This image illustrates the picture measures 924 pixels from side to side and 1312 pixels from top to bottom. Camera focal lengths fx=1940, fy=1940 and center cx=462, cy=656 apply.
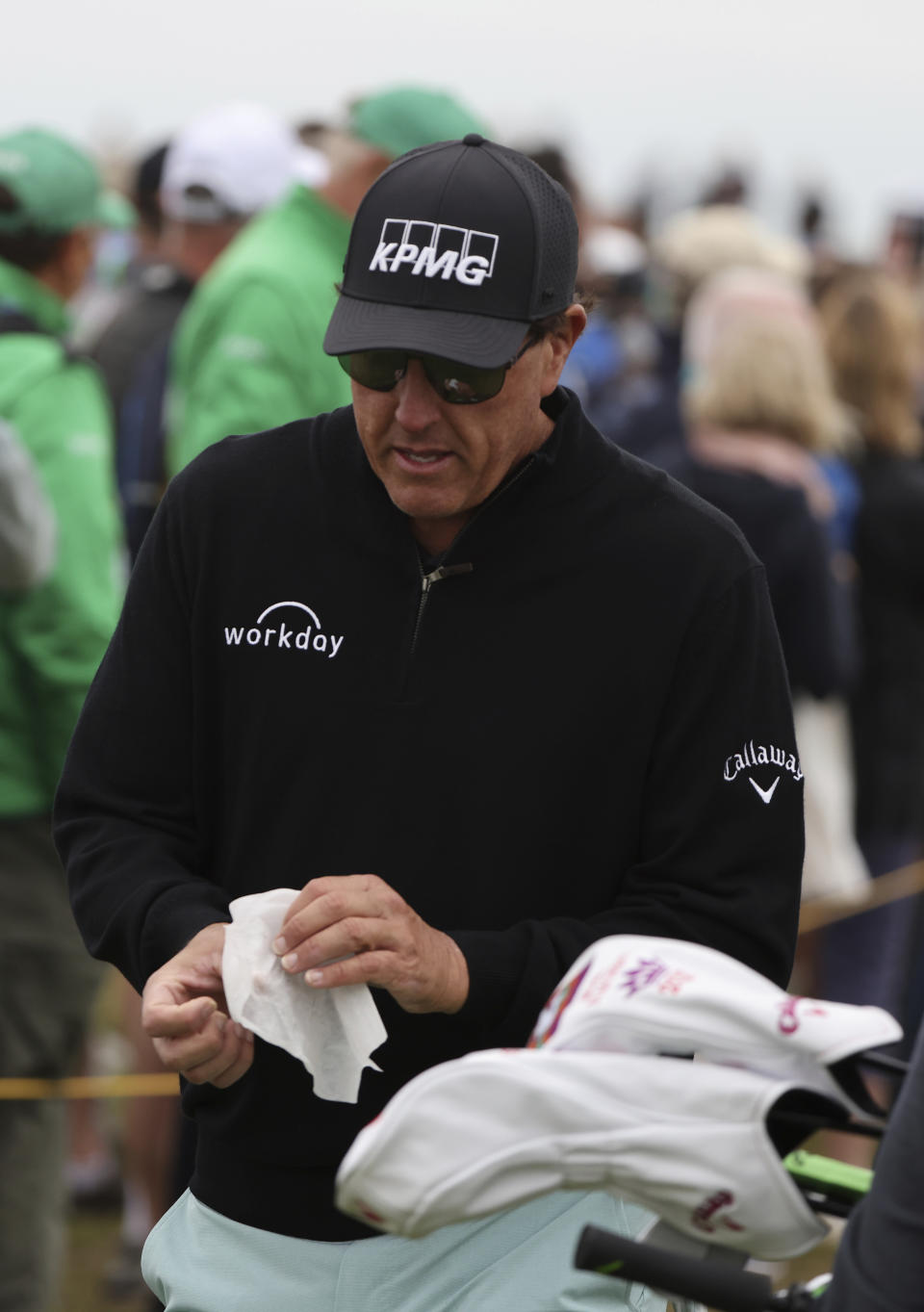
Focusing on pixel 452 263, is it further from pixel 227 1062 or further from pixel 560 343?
pixel 227 1062

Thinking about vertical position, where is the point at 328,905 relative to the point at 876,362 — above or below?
below

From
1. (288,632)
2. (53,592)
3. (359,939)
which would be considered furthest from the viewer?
(53,592)

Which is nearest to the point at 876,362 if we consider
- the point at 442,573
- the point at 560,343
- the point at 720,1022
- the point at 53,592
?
the point at 53,592

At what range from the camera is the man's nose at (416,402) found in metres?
2.24

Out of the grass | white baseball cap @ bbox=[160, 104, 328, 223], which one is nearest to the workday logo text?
the grass

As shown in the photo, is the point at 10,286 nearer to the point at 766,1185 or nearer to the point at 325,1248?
the point at 325,1248

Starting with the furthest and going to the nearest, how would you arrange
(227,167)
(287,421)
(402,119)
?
(227,167), (402,119), (287,421)

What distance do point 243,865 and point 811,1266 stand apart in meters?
3.13

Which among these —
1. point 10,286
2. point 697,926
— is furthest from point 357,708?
point 10,286

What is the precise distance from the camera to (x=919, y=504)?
5500 mm

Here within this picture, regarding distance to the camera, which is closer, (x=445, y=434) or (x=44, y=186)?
(x=445, y=434)

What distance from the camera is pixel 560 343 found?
2379 millimetres

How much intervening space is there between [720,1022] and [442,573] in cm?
79

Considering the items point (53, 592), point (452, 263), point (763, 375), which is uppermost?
point (452, 263)
